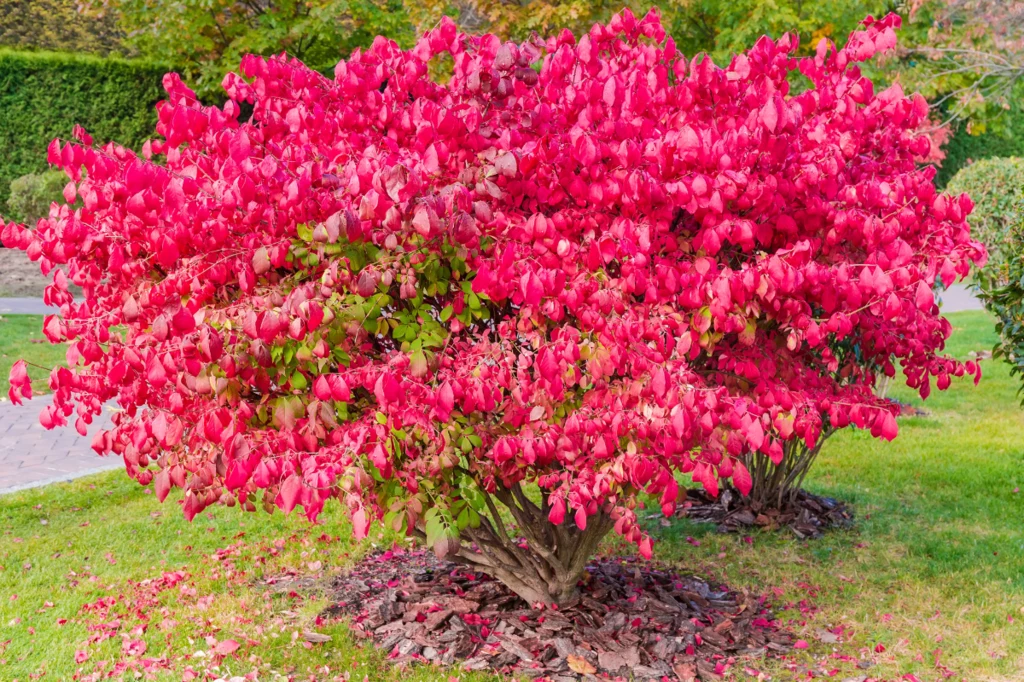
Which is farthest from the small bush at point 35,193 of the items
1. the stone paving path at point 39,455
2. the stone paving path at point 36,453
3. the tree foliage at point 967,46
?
the tree foliage at point 967,46

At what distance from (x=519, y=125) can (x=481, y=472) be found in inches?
49.9

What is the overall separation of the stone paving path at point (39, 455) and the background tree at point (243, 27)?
7.40 metres

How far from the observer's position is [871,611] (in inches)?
178

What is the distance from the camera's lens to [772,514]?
5773mm

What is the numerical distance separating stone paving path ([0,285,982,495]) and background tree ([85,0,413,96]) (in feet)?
23.0

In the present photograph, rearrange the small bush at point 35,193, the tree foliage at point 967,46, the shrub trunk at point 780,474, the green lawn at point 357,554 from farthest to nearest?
the small bush at point 35,193, the tree foliage at point 967,46, the shrub trunk at point 780,474, the green lawn at point 357,554

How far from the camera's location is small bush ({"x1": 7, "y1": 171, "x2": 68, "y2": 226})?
49.6 ft

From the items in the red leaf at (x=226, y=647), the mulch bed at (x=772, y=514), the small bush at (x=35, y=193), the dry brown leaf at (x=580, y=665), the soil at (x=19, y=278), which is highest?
the small bush at (x=35, y=193)

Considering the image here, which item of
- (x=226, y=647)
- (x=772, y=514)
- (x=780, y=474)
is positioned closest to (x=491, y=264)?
(x=226, y=647)

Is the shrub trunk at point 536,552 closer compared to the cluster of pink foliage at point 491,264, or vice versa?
the cluster of pink foliage at point 491,264

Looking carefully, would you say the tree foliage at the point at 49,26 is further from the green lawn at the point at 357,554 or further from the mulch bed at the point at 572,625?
the mulch bed at the point at 572,625

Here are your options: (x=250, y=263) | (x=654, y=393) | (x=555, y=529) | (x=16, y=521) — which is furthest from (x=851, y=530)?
(x=16, y=521)

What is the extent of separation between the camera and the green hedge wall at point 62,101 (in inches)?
664

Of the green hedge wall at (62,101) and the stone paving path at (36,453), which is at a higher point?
the green hedge wall at (62,101)
